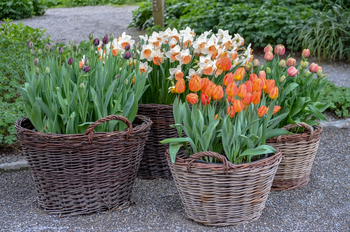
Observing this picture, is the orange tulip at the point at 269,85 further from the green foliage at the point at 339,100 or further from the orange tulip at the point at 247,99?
the green foliage at the point at 339,100

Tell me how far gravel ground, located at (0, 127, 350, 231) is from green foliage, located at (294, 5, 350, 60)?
333 cm

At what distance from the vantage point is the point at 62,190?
6.99 ft

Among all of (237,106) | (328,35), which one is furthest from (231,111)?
(328,35)

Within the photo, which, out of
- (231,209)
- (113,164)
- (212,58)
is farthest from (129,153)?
(212,58)

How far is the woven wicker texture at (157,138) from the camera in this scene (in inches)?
98.7

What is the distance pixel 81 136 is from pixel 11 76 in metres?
2.22

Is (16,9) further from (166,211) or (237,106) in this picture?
(237,106)

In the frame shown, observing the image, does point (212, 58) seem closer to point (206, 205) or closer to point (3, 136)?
point (206, 205)

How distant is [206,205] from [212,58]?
0.94 metres

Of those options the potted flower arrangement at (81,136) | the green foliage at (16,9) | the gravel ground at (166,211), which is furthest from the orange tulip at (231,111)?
the green foliage at (16,9)

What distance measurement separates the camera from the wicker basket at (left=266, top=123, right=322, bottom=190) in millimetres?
2404

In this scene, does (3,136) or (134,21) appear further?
(134,21)

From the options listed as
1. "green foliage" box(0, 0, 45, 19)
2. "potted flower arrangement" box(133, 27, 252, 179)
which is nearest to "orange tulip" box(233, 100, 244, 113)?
"potted flower arrangement" box(133, 27, 252, 179)

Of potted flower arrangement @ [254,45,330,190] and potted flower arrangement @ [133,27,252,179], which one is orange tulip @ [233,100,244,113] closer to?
potted flower arrangement @ [133,27,252,179]
